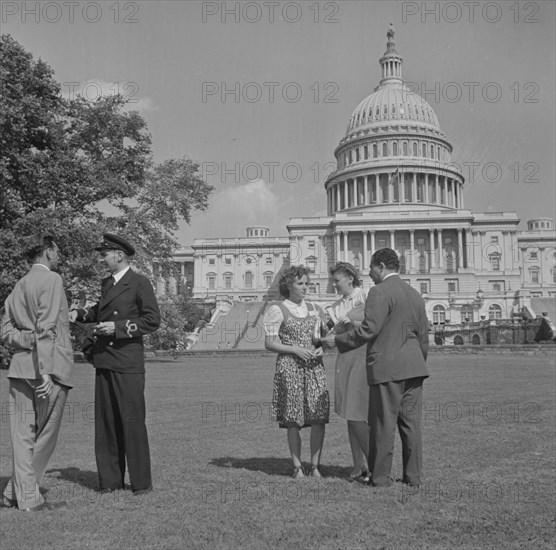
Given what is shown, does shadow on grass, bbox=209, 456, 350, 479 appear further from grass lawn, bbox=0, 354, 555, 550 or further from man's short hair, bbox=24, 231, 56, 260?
man's short hair, bbox=24, 231, 56, 260

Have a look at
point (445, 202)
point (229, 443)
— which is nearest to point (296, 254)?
point (445, 202)

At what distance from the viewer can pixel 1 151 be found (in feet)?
90.6

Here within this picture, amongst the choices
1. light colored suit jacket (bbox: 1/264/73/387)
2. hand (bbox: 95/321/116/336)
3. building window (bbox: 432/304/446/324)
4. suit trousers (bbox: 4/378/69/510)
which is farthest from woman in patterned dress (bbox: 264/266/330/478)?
building window (bbox: 432/304/446/324)

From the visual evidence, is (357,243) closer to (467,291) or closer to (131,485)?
(467,291)

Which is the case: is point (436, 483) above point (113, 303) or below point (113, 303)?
below

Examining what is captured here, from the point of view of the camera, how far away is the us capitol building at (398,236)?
342 feet

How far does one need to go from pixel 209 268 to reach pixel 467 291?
44.8 meters

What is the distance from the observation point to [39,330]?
266 inches

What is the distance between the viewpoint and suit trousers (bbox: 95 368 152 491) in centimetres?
718

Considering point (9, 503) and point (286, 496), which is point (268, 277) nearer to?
point (286, 496)

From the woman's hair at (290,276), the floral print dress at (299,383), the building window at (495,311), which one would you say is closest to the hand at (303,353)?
the floral print dress at (299,383)

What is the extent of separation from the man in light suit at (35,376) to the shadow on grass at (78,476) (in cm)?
102

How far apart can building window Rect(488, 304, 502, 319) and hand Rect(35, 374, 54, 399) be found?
86.6 metres

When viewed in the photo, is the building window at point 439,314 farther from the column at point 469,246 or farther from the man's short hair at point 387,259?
the man's short hair at point 387,259
